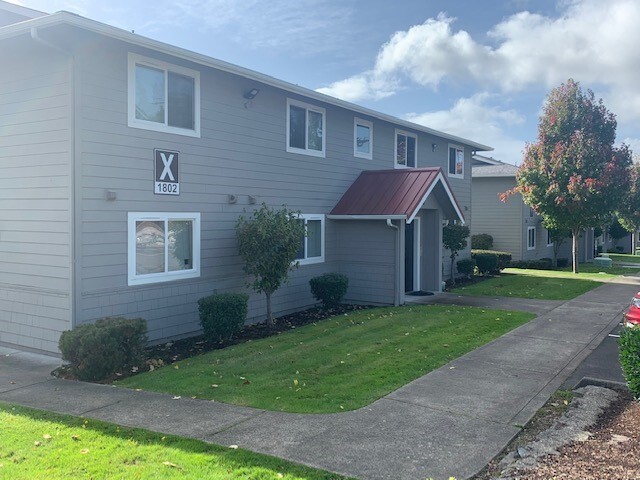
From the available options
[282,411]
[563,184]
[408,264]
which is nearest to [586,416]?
[282,411]

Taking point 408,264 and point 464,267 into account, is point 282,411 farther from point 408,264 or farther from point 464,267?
point 464,267

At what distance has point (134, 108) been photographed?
9.91m

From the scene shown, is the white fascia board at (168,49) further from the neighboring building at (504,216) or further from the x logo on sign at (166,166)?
the neighboring building at (504,216)

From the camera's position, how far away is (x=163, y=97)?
415 inches

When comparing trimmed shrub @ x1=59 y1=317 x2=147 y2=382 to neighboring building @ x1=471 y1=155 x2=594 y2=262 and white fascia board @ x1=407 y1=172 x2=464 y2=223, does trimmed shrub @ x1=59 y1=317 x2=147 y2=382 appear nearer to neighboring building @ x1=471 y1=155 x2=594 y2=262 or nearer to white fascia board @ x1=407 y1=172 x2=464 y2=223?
white fascia board @ x1=407 y1=172 x2=464 y2=223

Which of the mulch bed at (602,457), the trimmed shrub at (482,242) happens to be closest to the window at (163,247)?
the mulch bed at (602,457)

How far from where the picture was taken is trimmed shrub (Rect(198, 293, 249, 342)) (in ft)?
34.3

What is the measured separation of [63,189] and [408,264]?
11172mm

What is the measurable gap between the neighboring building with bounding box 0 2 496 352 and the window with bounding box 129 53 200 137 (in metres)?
0.03

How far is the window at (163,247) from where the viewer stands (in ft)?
32.7

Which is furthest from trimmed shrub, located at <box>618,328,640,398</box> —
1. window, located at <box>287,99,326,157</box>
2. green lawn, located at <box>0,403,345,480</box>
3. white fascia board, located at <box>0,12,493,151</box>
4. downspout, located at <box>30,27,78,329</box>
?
window, located at <box>287,99,326,157</box>

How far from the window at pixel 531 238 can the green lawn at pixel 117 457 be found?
90.3ft

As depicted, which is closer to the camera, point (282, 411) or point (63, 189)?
point (282, 411)

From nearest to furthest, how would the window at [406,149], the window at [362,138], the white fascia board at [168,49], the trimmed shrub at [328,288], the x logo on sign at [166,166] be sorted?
1. the white fascia board at [168,49]
2. the x logo on sign at [166,166]
3. the trimmed shrub at [328,288]
4. the window at [362,138]
5. the window at [406,149]
